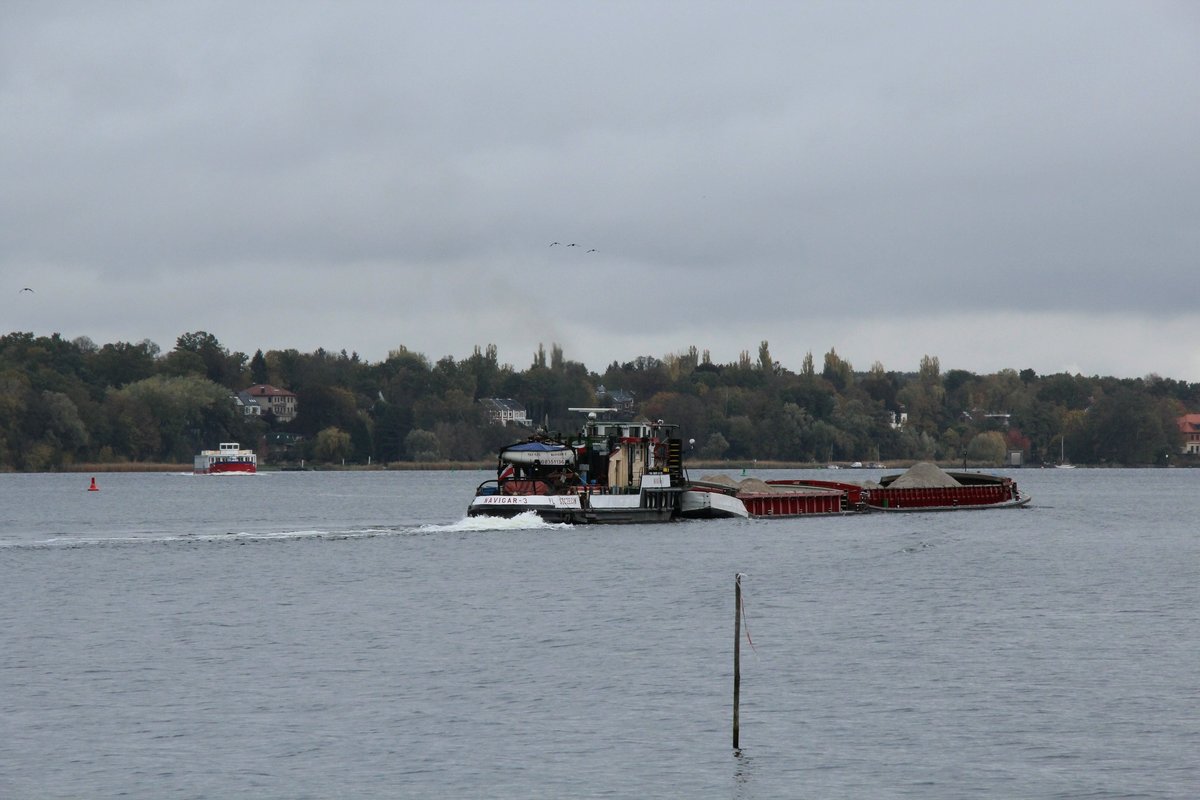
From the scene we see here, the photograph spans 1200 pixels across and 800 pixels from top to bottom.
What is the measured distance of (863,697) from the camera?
42.5 m

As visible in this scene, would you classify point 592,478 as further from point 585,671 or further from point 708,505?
point 585,671

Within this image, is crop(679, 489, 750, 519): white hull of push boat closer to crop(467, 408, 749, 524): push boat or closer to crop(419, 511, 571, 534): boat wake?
crop(467, 408, 749, 524): push boat

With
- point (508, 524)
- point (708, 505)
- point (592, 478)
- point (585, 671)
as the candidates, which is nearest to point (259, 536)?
point (508, 524)

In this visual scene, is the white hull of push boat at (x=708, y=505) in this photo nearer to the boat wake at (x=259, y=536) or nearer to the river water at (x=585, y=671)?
the boat wake at (x=259, y=536)

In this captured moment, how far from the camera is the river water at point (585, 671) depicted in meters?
34.2

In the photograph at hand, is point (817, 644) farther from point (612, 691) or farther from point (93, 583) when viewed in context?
point (93, 583)

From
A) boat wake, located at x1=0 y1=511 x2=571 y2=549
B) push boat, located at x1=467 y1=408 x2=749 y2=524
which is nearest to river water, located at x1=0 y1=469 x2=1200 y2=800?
boat wake, located at x1=0 y1=511 x2=571 y2=549

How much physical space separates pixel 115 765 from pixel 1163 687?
26786 millimetres

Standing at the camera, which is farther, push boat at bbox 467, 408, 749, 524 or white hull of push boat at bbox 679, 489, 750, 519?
white hull of push boat at bbox 679, 489, 750, 519

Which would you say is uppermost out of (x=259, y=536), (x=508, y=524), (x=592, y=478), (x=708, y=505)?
(x=592, y=478)

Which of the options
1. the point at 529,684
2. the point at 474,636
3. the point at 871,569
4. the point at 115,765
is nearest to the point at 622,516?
the point at 871,569

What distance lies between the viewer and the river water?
112ft

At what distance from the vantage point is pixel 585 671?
1826 inches

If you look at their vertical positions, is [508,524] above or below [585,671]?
above
